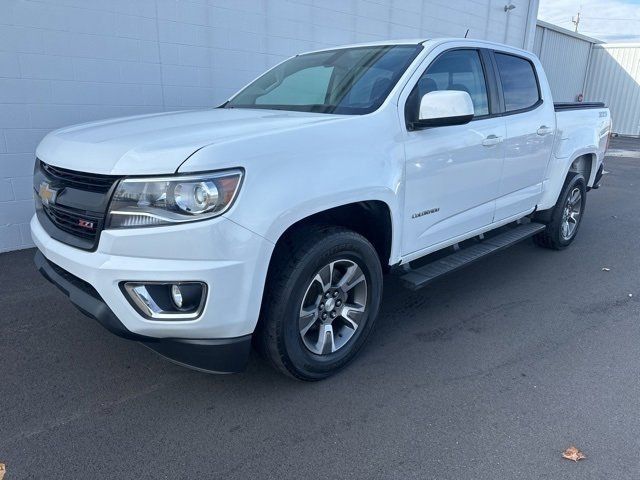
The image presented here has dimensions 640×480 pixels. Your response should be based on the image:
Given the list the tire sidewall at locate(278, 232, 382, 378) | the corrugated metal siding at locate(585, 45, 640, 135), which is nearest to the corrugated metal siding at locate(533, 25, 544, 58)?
the corrugated metal siding at locate(585, 45, 640, 135)

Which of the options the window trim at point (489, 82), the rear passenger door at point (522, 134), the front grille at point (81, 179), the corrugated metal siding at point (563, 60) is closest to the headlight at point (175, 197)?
the front grille at point (81, 179)

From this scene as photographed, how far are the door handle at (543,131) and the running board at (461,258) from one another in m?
0.93

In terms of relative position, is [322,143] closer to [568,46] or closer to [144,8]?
[144,8]

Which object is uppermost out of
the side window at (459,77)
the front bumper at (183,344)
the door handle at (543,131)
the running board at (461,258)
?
the side window at (459,77)

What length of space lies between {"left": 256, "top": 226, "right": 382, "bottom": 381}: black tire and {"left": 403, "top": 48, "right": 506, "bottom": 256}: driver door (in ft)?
1.82

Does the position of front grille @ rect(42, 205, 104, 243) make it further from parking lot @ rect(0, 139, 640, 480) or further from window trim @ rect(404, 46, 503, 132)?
window trim @ rect(404, 46, 503, 132)

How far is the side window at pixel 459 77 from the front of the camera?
136 inches

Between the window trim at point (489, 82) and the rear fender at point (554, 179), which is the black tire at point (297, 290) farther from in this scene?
the rear fender at point (554, 179)

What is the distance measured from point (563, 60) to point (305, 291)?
69.1 ft

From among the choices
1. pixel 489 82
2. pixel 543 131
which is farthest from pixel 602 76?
pixel 489 82

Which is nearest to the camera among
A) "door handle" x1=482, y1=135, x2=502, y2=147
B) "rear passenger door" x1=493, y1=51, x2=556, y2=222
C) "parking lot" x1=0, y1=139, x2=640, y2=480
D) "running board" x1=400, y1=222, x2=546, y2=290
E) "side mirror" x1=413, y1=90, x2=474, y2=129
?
"parking lot" x1=0, y1=139, x2=640, y2=480

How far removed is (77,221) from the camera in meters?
2.50

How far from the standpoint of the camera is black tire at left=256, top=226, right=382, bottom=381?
2.59 m

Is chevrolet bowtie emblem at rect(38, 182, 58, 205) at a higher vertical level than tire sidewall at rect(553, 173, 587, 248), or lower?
higher
